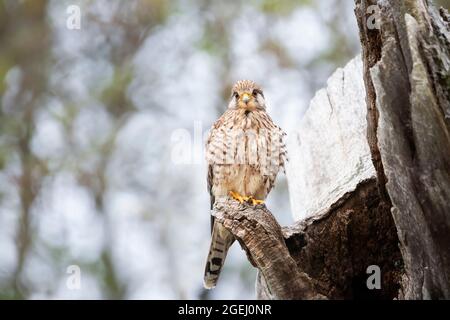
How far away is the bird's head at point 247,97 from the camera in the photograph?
5176mm

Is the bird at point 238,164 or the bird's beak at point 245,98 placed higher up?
the bird's beak at point 245,98

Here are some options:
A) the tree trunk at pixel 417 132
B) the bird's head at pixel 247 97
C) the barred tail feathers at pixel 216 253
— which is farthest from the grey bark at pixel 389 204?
the bird's head at pixel 247 97

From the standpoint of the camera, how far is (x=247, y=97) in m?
5.20

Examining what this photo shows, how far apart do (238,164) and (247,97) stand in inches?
24.2

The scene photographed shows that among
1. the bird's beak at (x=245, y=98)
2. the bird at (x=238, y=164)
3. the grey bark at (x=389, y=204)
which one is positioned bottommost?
the grey bark at (x=389, y=204)

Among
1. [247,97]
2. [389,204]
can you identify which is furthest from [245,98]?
[389,204]

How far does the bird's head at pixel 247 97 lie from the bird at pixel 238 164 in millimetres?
218

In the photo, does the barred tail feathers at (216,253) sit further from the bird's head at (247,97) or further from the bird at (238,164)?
the bird's head at (247,97)

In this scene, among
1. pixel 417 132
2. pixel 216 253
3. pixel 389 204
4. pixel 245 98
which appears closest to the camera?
pixel 417 132

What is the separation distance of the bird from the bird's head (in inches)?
8.6

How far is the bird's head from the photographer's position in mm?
5176

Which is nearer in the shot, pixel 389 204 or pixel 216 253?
pixel 389 204

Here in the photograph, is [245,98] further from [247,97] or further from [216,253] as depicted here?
[216,253]
